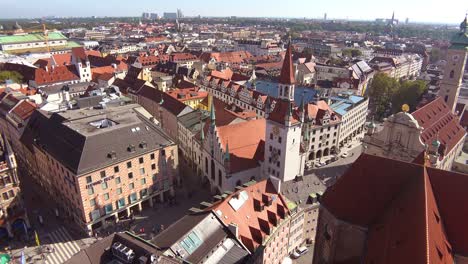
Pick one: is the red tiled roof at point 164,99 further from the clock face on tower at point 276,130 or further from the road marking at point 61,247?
the road marking at point 61,247

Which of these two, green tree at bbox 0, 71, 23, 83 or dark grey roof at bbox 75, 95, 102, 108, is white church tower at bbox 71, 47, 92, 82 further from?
dark grey roof at bbox 75, 95, 102, 108

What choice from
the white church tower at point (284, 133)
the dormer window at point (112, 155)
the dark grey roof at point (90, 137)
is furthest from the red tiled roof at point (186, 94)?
the white church tower at point (284, 133)

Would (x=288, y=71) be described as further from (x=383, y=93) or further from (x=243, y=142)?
(x=383, y=93)

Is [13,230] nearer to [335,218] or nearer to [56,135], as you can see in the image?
[56,135]

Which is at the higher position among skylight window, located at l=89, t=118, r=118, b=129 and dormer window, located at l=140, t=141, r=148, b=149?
skylight window, located at l=89, t=118, r=118, b=129

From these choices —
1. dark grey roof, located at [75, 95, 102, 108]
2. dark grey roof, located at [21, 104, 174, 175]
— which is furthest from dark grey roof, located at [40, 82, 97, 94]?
dark grey roof, located at [21, 104, 174, 175]

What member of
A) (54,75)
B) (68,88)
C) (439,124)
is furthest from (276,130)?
(54,75)

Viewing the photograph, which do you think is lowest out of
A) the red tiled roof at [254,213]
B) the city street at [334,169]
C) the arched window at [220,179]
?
the city street at [334,169]
